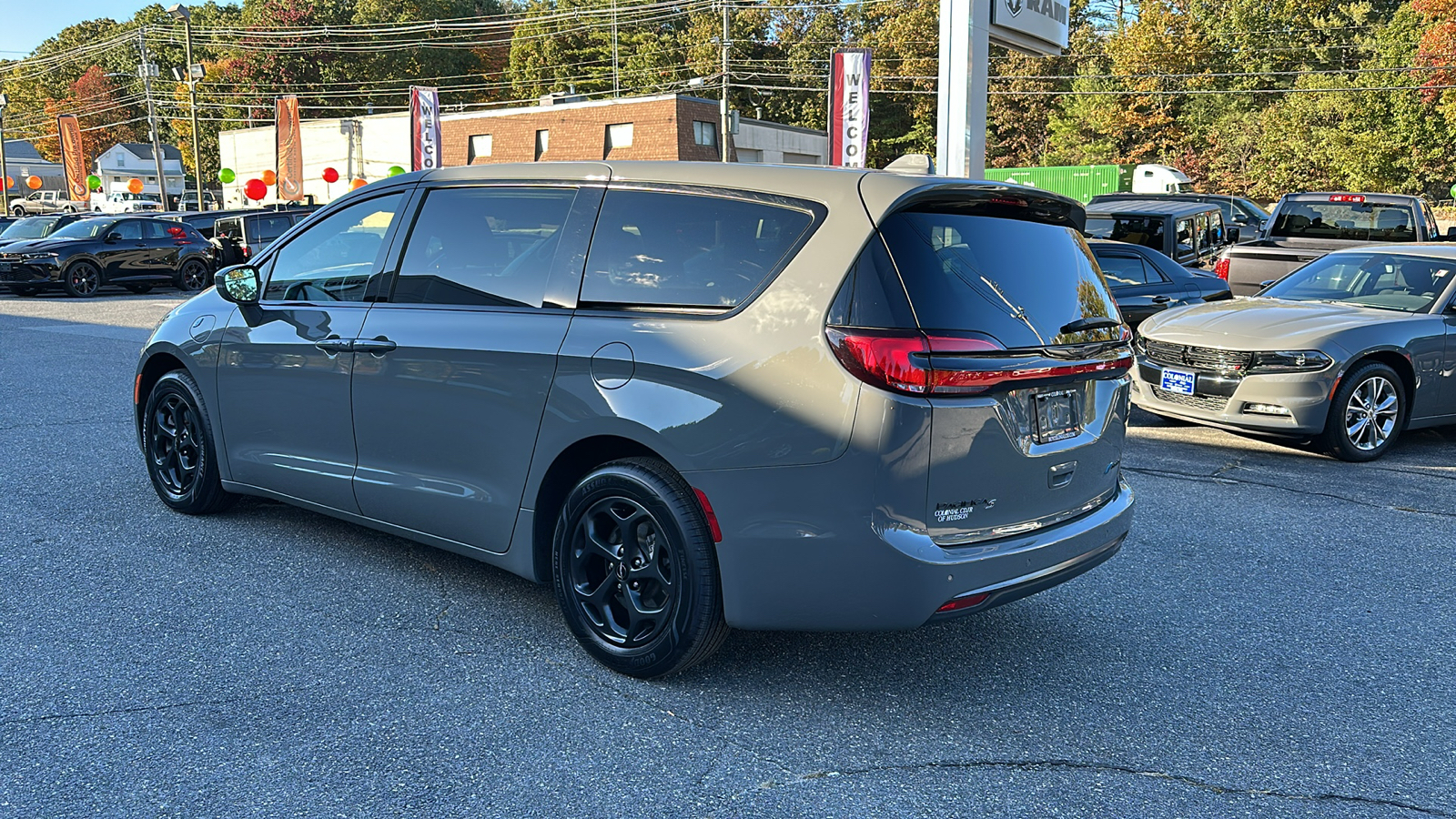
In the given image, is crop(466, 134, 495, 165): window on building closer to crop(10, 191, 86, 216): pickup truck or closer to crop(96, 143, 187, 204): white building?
crop(10, 191, 86, 216): pickup truck

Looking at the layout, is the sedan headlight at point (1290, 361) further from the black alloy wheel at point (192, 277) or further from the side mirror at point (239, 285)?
the black alloy wheel at point (192, 277)

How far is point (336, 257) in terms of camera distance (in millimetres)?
4832

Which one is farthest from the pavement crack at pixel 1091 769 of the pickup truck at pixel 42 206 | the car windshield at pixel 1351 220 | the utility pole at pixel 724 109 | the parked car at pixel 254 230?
the pickup truck at pixel 42 206

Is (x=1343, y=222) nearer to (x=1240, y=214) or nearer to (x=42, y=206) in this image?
(x=1240, y=214)

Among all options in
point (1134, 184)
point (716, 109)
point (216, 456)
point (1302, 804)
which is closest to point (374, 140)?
point (716, 109)

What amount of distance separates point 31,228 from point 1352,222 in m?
25.4

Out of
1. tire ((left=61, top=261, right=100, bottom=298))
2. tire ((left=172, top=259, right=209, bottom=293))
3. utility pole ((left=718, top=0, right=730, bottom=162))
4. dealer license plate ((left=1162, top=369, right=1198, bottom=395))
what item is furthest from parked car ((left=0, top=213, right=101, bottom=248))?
utility pole ((left=718, top=0, right=730, bottom=162))

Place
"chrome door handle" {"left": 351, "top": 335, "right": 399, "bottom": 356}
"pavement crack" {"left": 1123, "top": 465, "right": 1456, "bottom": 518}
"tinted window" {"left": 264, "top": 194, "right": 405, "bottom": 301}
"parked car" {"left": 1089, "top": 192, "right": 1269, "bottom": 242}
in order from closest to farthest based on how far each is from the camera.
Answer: "chrome door handle" {"left": 351, "top": 335, "right": 399, "bottom": 356}, "tinted window" {"left": 264, "top": 194, "right": 405, "bottom": 301}, "pavement crack" {"left": 1123, "top": 465, "right": 1456, "bottom": 518}, "parked car" {"left": 1089, "top": 192, "right": 1269, "bottom": 242}

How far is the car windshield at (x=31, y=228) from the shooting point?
77.3 feet

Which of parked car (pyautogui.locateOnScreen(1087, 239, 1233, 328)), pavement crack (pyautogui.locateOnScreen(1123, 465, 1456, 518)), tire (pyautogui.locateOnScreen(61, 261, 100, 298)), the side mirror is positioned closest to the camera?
the side mirror

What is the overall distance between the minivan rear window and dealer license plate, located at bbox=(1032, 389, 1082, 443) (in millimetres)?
178

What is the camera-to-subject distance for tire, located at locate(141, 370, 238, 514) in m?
5.36

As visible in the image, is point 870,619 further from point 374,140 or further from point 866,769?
point 374,140

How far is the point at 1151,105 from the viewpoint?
5778 cm
